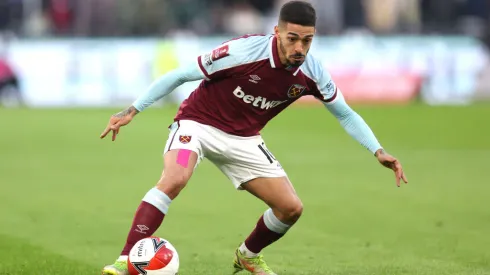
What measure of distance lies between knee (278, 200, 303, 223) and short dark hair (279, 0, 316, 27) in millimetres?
1446

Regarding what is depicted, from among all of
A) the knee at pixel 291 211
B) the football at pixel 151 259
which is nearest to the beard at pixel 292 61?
the knee at pixel 291 211

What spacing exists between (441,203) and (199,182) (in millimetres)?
3702

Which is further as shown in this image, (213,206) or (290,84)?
(213,206)

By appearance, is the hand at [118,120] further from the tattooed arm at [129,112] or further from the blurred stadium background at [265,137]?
the blurred stadium background at [265,137]

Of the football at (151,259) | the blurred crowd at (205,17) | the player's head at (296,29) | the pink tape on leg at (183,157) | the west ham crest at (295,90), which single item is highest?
the player's head at (296,29)

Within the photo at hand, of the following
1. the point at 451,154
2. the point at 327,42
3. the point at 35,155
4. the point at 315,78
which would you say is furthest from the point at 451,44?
the point at 315,78

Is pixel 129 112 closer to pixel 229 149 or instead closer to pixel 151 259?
pixel 229 149

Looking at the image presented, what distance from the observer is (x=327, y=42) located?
27406 mm

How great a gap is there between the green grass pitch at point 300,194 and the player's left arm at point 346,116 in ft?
3.21

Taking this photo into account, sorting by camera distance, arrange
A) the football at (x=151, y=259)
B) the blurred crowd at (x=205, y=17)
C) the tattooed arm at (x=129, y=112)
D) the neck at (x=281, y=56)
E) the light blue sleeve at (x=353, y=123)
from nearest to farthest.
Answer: the football at (x=151, y=259), the tattooed arm at (x=129, y=112), the neck at (x=281, y=56), the light blue sleeve at (x=353, y=123), the blurred crowd at (x=205, y=17)

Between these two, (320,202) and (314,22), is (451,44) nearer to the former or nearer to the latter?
(320,202)

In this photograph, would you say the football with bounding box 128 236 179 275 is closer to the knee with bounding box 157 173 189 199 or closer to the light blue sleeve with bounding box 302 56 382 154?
the knee with bounding box 157 173 189 199

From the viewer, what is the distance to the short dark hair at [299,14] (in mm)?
7230

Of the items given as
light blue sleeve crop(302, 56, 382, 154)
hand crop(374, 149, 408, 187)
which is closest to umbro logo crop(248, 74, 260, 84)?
light blue sleeve crop(302, 56, 382, 154)
